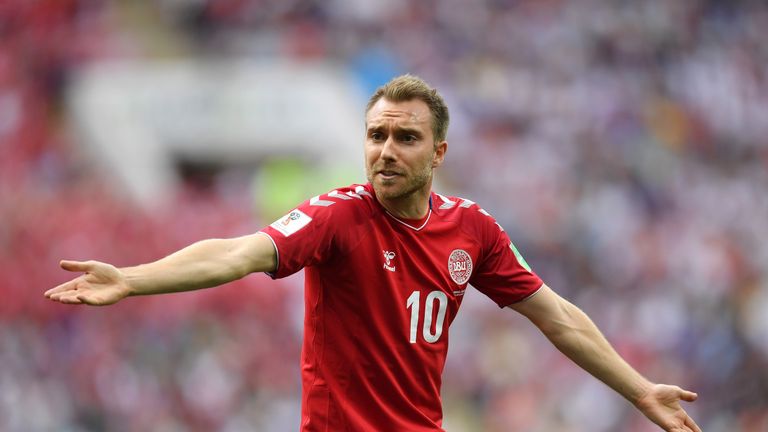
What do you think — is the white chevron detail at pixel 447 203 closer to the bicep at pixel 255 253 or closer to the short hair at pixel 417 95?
the short hair at pixel 417 95

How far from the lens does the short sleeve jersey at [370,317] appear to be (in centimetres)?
450

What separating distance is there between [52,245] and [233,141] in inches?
249

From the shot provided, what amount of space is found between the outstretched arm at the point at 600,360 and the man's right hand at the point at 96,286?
1.95 metres

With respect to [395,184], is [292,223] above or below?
below

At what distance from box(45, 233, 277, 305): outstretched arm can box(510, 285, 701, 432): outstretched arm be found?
141cm

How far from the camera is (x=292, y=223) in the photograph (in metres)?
4.34

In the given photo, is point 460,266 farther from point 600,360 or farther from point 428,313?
point 600,360

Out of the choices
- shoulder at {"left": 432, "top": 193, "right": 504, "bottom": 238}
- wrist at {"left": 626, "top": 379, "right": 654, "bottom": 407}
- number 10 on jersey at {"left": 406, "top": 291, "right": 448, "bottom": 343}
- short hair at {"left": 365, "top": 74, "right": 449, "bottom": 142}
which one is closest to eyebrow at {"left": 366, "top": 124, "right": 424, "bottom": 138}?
short hair at {"left": 365, "top": 74, "right": 449, "bottom": 142}

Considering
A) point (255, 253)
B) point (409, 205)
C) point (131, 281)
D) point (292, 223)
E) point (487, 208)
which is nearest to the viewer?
point (131, 281)

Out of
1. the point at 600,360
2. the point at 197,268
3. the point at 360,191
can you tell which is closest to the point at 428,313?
the point at 360,191

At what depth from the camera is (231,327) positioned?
37.5ft

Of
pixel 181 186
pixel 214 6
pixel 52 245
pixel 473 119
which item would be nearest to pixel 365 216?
pixel 52 245

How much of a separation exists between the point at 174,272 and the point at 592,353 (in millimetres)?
2027

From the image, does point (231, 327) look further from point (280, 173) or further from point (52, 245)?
point (280, 173)
